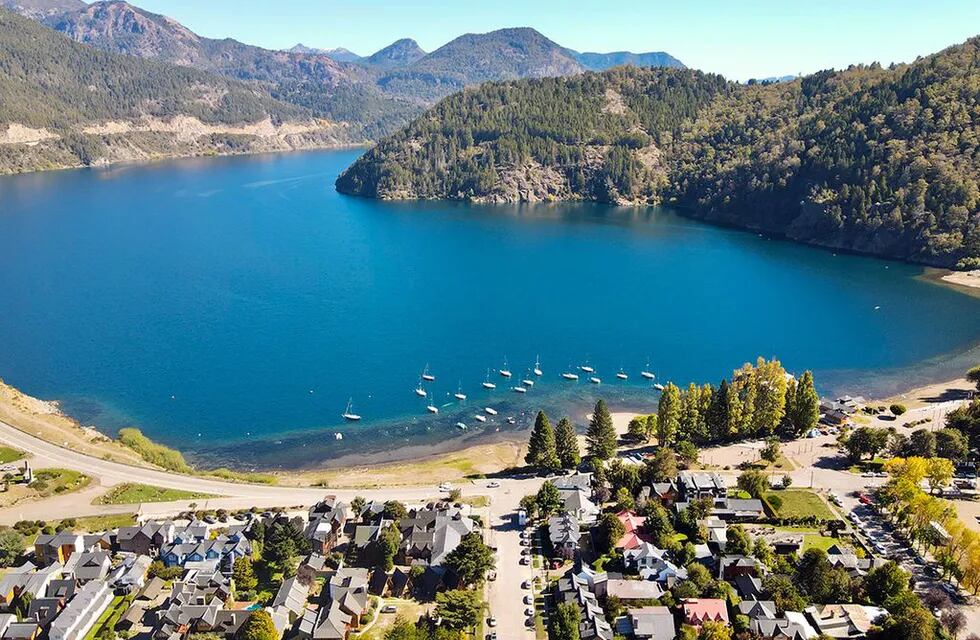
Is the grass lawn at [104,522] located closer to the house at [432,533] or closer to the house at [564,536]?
the house at [432,533]

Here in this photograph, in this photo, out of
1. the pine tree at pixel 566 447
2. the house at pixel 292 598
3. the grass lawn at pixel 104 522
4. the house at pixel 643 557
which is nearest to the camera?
the house at pixel 292 598

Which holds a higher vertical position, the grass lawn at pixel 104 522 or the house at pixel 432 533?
the house at pixel 432 533

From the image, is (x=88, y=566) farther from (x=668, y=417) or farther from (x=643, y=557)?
(x=668, y=417)

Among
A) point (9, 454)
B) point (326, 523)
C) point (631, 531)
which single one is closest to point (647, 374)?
point (631, 531)

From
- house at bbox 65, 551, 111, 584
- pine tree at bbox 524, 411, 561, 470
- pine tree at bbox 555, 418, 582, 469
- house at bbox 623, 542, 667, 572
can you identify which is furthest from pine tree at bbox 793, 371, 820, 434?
house at bbox 65, 551, 111, 584

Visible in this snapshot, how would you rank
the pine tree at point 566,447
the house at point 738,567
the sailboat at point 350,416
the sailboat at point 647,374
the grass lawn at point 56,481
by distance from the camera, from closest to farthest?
the house at point 738,567 < the grass lawn at point 56,481 < the pine tree at point 566,447 < the sailboat at point 350,416 < the sailboat at point 647,374

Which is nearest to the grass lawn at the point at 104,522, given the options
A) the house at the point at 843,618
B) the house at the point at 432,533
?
the house at the point at 432,533
